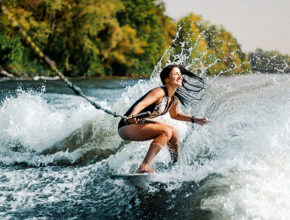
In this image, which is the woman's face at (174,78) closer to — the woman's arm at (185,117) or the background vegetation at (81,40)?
the woman's arm at (185,117)

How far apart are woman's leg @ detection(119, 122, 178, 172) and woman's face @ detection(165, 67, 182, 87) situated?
515 millimetres

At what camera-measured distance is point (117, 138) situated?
258 inches

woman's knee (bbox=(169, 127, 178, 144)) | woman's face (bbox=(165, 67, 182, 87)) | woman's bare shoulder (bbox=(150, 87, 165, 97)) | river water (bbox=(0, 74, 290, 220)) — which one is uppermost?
woman's face (bbox=(165, 67, 182, 87))

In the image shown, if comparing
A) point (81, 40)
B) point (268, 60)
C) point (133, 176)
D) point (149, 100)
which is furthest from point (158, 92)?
point (81, 40)

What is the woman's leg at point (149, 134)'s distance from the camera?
12.9ft

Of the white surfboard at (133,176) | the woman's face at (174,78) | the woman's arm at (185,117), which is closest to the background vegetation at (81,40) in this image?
the woman's arm at (185,117)

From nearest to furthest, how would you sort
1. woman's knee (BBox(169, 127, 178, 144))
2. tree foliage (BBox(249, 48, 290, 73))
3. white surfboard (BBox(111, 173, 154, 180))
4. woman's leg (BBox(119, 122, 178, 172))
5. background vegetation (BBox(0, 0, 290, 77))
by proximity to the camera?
white surfboard (BBox(111, 173, 154, 180)), woman's leg (BBox(119, 122, 178, 172)), woman's knee (BBox(169, 127, 178, 144)), tree foliage (BBox(249, 48, 290, 73)), background vegetation (BBox(0, 0, 290, 77))

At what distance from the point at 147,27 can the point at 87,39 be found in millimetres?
15485

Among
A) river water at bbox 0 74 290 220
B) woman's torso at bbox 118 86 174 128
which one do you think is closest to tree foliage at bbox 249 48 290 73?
river water at bbox 0 74 290 220

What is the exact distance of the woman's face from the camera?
3.98 m

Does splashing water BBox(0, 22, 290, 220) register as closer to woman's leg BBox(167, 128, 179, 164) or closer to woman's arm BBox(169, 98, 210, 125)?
woman's leg BBox(167, 128, 179, 164)

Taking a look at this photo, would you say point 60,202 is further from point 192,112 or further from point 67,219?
point 192,112

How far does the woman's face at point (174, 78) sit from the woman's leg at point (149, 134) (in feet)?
1.69

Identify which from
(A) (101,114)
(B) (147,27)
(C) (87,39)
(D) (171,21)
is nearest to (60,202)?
(A) (101,114)
